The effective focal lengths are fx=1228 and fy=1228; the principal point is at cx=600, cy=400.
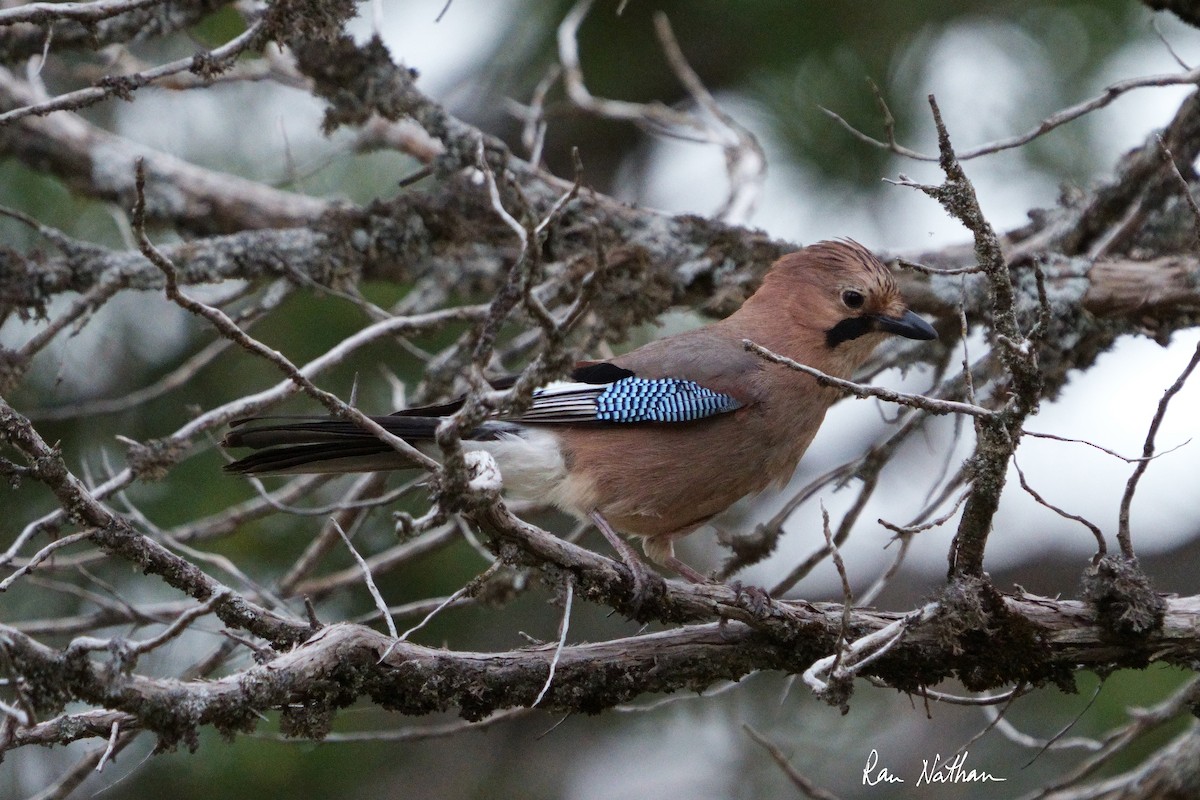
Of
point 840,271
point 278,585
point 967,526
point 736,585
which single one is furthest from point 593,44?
point 967,526

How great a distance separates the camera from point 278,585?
4789 mm

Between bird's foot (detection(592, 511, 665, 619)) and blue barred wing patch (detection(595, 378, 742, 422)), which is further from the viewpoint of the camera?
blue barred wing patch (detection(595, 378, 742, 422))

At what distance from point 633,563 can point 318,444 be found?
1.07 meters

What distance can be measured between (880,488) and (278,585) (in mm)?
3641

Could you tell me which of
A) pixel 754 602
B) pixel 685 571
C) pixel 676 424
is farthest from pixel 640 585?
pixel 676 424

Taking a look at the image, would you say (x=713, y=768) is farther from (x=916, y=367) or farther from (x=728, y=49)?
(x=728, y=49)

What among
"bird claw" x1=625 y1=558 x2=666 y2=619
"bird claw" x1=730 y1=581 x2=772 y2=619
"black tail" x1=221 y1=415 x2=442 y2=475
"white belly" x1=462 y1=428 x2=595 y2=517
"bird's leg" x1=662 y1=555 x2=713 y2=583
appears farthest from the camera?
"white belly" x1=462 y1=428 x2=595 y2=517

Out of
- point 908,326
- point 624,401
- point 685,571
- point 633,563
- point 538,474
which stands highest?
point 908,326

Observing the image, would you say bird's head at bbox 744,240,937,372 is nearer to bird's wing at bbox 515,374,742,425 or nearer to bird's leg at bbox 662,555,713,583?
bird's wing at bbox 515,374,742,425

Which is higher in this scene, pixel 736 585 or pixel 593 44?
pixel 593 44

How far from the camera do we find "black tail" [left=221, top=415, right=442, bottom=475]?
373cm

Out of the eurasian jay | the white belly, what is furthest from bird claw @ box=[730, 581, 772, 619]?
the white belly

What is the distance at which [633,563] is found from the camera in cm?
379

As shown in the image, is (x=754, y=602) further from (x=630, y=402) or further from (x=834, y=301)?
(x=834, y=301)
